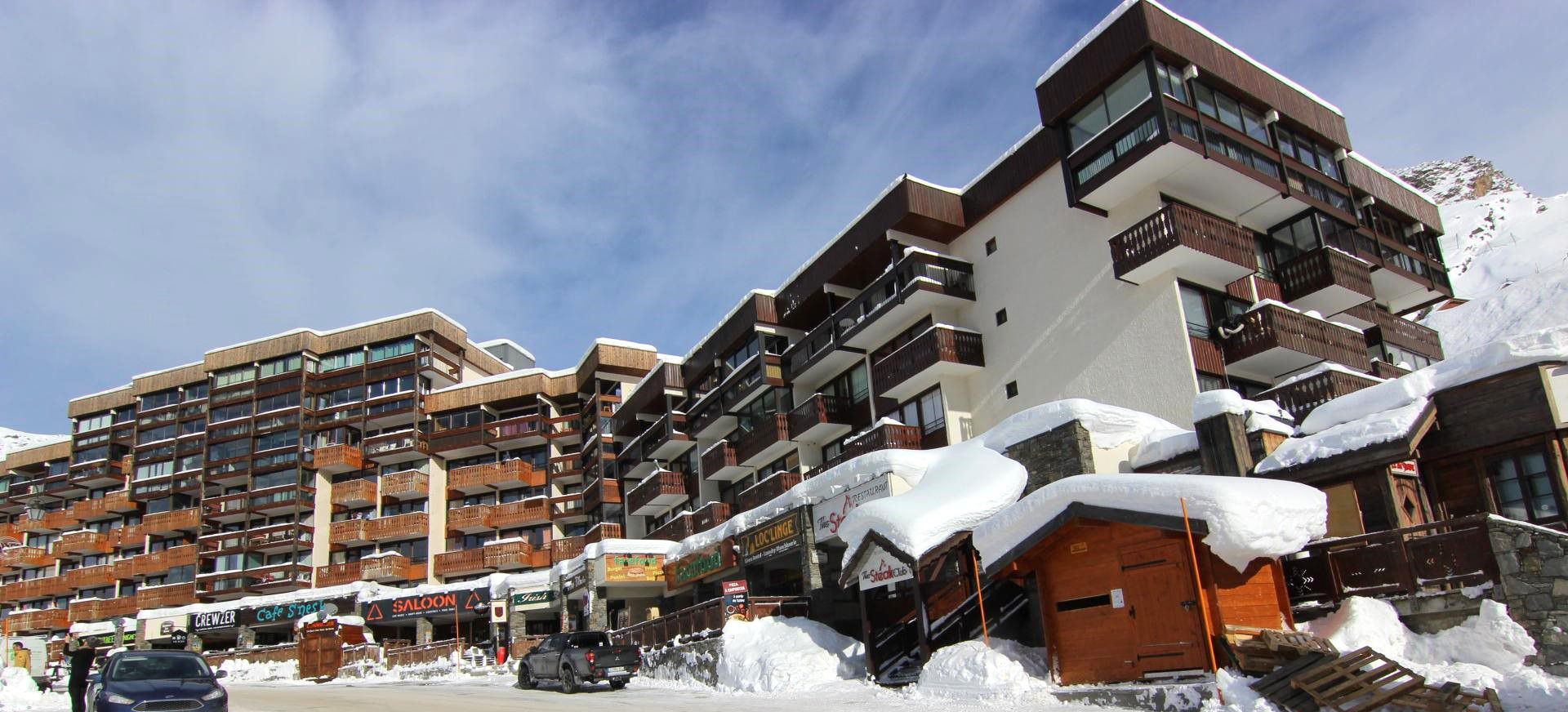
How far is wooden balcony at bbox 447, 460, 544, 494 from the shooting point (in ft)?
192

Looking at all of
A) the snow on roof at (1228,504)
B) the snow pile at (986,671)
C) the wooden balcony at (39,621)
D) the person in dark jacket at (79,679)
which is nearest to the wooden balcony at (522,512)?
the wooden balcony at (39,621)

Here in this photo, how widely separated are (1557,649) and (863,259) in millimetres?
25222

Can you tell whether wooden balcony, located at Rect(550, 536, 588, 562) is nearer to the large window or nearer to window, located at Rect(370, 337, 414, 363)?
window, located at Rect(370, 337, 414, 363)

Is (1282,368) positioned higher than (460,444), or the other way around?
(460,444)

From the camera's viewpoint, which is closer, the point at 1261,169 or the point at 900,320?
the point at 1261,169

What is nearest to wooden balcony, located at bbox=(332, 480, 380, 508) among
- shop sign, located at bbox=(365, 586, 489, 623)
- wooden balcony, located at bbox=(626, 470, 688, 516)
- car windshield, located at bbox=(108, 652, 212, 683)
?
shop sign, located at bbox=(365, 586, 489, 623)

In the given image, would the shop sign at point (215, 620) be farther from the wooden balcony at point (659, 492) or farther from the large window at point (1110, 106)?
the large window at point (1110, 106)

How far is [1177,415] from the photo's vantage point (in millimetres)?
25203

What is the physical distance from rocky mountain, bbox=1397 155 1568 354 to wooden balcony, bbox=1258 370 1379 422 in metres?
29.3

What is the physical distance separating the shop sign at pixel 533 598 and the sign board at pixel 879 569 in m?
26.5

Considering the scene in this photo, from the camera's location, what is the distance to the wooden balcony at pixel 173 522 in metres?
63.9

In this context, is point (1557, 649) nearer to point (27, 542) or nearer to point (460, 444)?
point (460, 444)

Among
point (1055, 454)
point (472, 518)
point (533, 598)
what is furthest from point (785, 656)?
point (472, 518)

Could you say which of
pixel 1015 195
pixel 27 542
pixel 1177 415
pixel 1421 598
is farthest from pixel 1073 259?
pixel 27 542
